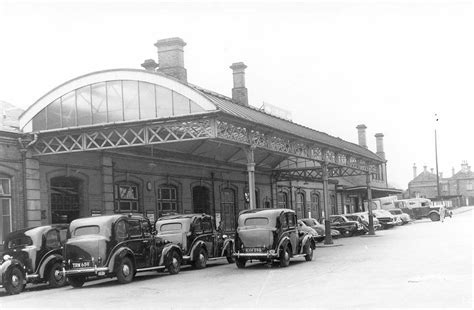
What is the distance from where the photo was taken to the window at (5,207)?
1898cm

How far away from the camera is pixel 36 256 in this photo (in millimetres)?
15305

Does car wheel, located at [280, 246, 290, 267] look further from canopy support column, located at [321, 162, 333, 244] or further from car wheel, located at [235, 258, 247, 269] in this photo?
canopy support column, located at [321, 162, 333, 244]

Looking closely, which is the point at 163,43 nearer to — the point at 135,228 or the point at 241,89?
the point at 241,89

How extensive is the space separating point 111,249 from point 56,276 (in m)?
2.00

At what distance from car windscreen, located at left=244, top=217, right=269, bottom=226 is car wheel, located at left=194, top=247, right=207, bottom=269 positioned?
184cm

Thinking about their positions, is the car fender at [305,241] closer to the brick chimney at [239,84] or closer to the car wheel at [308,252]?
the car wheel at [308,252]

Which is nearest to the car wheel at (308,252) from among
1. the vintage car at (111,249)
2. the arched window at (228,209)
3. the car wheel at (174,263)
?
the car wheel at (174,263)

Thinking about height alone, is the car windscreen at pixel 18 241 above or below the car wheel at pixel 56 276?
above

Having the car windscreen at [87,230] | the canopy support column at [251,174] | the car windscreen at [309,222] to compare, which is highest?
the canopy support column at [251,174]

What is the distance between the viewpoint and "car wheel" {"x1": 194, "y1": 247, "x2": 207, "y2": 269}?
60.2ft

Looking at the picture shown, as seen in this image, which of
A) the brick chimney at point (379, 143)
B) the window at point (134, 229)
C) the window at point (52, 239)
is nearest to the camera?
the window at point (134, 229)

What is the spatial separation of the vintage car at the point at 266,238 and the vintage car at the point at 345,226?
1716 cm

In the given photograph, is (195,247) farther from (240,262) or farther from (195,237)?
(240,262)

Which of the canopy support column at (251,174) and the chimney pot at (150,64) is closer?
the canopy support column at (251,174)
